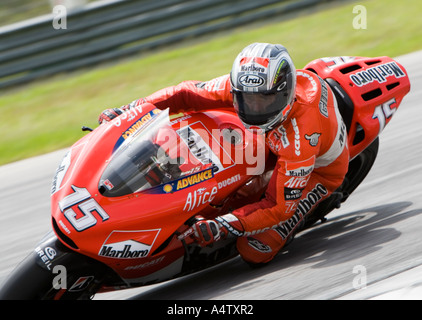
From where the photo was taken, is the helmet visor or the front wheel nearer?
the front wheel

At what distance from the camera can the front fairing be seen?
3963 millimetres

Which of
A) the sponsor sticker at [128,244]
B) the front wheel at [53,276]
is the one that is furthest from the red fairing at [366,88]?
the front wheel at [53,276]

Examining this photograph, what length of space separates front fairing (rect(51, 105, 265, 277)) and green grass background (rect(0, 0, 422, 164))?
4.86m

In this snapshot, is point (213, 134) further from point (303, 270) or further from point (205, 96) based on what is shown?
point (303, 270)

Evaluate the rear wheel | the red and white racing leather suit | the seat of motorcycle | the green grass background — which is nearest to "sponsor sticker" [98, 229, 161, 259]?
the red and white racing leather suit

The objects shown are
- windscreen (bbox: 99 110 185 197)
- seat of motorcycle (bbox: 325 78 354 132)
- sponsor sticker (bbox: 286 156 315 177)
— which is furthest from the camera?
seat of motorcycle (bbox: 325 78 354 132)

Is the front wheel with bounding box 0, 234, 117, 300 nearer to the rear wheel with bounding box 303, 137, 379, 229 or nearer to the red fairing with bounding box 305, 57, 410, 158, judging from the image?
the rear wheel with bounding box 303, 137, 379, 229

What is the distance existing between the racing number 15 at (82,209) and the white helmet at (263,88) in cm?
111

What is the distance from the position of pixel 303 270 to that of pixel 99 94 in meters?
7.32

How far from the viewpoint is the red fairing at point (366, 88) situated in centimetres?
515

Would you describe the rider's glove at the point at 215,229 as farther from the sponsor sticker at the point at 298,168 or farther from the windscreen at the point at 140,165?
the sponsor sticker at the point at 298,168

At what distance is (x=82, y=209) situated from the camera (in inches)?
155

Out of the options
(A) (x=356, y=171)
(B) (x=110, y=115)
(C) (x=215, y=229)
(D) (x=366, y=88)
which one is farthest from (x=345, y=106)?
(B) (x=110, y=115)
